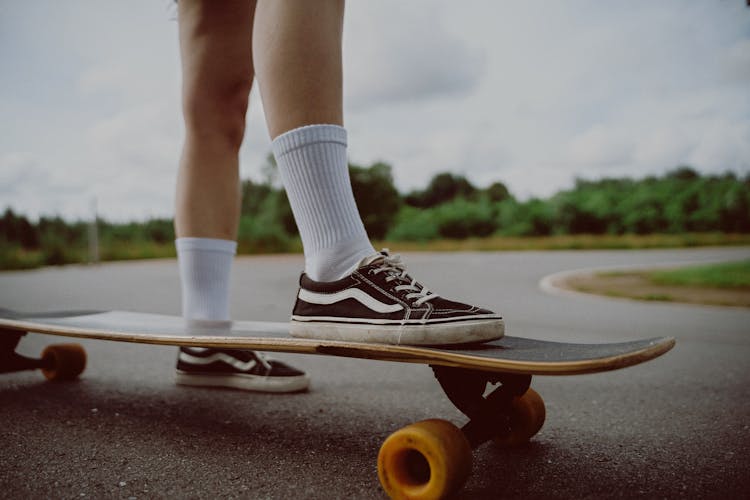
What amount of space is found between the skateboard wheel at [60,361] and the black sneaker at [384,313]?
1050mm

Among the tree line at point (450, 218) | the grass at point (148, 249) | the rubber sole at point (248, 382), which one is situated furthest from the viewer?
the tree line at point (450, 218)

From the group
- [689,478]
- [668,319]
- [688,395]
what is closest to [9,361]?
[689,478]

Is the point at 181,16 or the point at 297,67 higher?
the point at 181,16

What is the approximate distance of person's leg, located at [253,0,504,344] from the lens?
1174mm

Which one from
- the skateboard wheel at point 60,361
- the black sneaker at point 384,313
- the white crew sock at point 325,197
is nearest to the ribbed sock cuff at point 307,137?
the white crew sock at point 325,197

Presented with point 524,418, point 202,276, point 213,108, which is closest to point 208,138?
point 213,108

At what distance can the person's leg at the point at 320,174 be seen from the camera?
3.85 feet

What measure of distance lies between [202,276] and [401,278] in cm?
82

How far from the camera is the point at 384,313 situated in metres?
1.13

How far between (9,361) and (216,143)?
3.07 ft

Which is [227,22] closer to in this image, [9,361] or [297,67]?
[297,67]

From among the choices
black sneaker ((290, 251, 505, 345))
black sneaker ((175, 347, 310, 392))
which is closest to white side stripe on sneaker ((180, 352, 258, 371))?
black sneaker ((175, 347, 310, 392))

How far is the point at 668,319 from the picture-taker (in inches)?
141

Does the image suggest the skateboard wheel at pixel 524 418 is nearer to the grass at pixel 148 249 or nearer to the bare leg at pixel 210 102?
the bare leg at pixel 210 102
